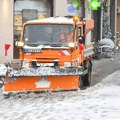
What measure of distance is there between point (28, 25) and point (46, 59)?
126 centimetres

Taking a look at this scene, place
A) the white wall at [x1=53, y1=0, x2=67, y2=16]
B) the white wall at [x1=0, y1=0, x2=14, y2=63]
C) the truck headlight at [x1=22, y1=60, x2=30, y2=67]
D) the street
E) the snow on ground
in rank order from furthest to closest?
1. the white wall at [x1=53, y1=0, x2=67, y2=16]
2. the white wall at [x1=0, y1=0, x2=14, y2=63]
3. the street
4. the truck headlight at [x1=22, y1=60, x2=30, y2=67]
5. the snow on ground

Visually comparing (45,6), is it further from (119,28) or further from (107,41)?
(119,28)

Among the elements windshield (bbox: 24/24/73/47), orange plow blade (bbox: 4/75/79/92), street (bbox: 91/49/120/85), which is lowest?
street (bbox: 91/49/120/85)

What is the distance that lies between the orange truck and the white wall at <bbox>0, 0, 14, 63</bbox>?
921 cm

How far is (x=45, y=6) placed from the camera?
27219 millimetres

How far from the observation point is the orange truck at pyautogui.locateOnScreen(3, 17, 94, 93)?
14258 millimetres

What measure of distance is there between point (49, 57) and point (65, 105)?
3.14 metres

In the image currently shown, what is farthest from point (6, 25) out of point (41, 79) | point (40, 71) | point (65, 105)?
point (65, 105)

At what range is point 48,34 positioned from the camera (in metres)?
15.3

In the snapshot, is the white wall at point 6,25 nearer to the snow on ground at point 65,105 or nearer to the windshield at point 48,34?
the windshield at point 48,34

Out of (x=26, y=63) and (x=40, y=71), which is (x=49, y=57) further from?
(x=40, y=71)

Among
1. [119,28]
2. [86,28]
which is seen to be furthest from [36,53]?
[119,28]

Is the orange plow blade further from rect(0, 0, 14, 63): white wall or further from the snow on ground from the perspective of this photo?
rect(0, 0, 14, 63): white wall

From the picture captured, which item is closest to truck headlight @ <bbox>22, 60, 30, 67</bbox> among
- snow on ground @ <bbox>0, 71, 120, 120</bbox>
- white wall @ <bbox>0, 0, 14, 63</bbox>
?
snow on ground @ <bbox>0, 71, 120, 120</bbox>
